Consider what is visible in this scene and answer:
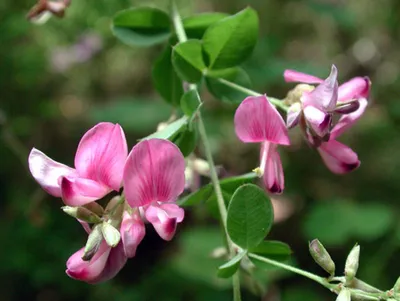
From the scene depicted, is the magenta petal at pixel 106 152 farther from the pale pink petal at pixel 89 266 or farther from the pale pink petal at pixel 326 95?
the pale pink petal at pixel 326 95

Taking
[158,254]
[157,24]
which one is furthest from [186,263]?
[157,24]

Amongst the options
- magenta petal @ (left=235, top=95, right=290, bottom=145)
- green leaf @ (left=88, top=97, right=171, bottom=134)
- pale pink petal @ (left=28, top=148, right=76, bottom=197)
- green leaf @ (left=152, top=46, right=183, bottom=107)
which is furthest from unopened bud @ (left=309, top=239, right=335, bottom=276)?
green leaf @ (left=88, top=97, right=171, bottom=134)

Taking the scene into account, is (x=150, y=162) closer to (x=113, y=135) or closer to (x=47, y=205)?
(x=113, y=135)

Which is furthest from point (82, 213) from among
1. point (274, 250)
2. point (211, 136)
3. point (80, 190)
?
point (211, 136)

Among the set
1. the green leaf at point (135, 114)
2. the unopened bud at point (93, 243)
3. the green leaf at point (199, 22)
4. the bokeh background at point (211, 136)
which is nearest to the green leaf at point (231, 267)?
the unopened bud at point (93, 243)

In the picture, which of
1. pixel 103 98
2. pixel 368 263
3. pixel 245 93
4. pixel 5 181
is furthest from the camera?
pixel 103 98
